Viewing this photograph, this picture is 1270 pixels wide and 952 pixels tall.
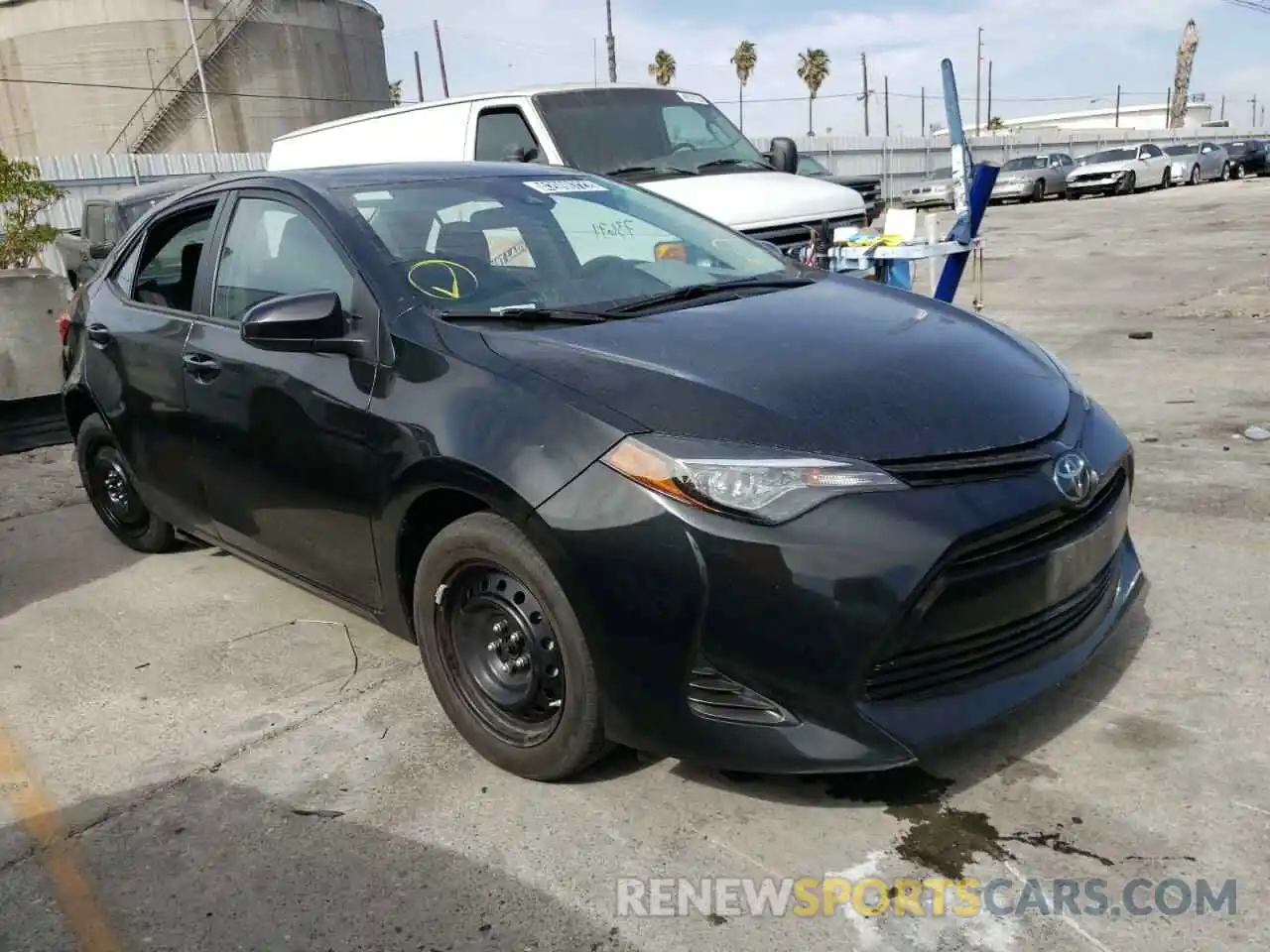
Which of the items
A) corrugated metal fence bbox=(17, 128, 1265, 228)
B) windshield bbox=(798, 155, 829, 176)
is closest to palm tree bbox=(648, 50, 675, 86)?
corrugated metal fence bbox=(17, 128, 1265, 228)

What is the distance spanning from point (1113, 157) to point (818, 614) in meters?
33.2

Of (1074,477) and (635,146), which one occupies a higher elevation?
(635,146)

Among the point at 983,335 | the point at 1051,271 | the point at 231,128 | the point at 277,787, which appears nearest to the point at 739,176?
the point at 983,335

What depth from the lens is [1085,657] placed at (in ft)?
8.96

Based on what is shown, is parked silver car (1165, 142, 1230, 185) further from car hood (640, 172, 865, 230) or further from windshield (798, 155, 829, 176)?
car hood (640, 172, 865, 230)

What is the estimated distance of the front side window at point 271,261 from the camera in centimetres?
332

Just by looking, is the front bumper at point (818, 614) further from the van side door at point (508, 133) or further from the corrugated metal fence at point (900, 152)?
the corrugated metal fence at point (900, 152)

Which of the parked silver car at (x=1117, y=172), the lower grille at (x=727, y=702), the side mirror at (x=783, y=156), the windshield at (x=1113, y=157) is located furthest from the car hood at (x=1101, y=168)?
the lower grille at (x=727, y=702)

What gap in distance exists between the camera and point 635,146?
7.73m

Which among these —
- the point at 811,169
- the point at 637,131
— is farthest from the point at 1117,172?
the point at 637,131

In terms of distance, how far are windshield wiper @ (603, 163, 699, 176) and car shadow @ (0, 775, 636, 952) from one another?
5567 millimetres

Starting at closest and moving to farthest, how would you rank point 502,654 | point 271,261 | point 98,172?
1. point 502,654
2. point 271,261
3. point 98,172

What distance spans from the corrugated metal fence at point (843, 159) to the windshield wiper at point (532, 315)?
22.1 ft

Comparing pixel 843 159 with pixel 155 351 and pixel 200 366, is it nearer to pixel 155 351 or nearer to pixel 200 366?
pixel 155 351
